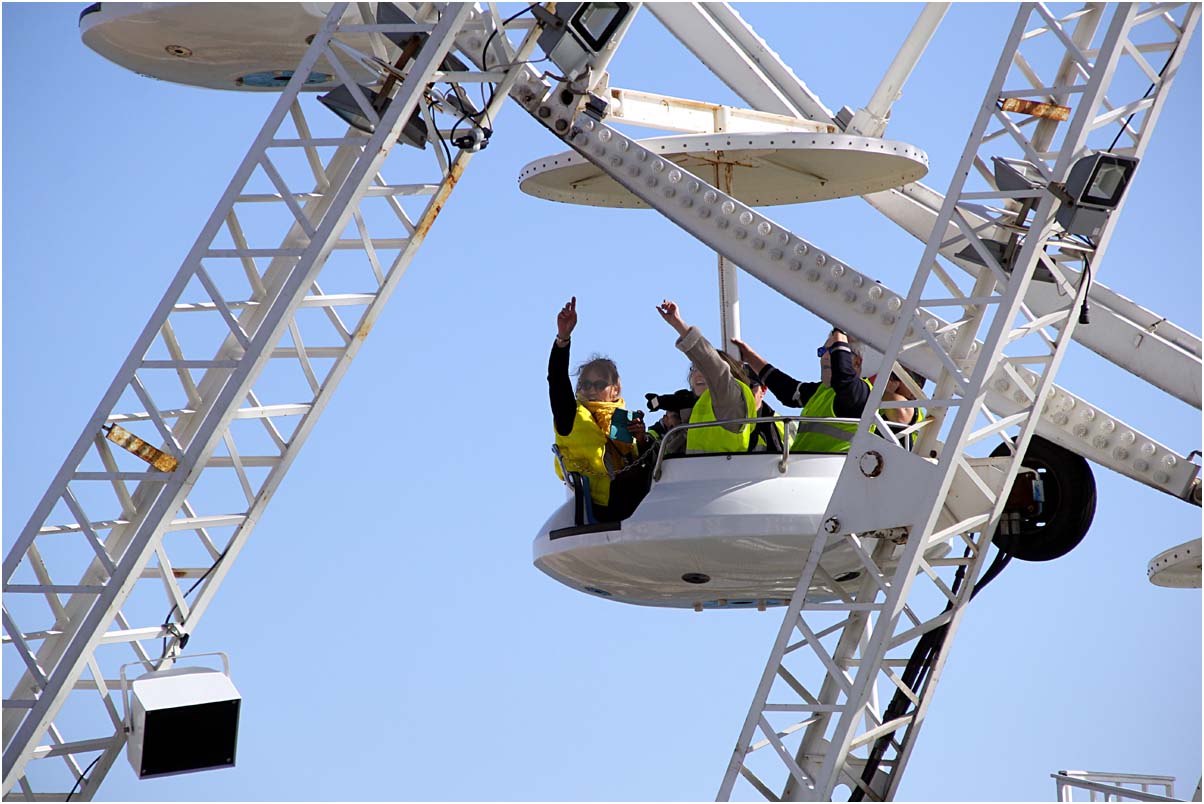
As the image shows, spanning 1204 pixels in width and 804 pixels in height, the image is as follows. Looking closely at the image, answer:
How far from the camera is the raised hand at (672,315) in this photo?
16375 millimetres

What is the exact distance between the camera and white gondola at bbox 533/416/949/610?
1661cm

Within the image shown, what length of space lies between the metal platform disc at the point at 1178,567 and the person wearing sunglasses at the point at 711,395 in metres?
5.94

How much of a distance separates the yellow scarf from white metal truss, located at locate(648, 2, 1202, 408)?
3.78 m

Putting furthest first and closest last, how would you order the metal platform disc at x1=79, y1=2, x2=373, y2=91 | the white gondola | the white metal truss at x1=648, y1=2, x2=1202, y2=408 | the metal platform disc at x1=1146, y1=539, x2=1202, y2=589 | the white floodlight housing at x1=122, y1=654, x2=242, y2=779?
1. the metal platform disc at x1=1146, y1=539, x2=1202, y2=589
2. the white metal truss at x1=648, y1=2, x2=1202, y2=408
3. the metal platform disc at x1=79, y1=2, x2=373, y2=91
4. the white gondola
5. the white floodlight housing at x1=122, y1=654, x2=242, y2=779

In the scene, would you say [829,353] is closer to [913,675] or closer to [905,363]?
[905,363]

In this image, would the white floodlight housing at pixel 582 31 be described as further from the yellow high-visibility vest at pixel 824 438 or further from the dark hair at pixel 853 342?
the yellow high-visibility vest at pixel 824 438

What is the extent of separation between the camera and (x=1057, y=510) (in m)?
16.7

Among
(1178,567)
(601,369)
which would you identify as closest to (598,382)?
(601,369)

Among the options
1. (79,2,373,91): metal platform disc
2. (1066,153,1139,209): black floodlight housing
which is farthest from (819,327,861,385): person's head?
(79,2,373,91): metal platform disc

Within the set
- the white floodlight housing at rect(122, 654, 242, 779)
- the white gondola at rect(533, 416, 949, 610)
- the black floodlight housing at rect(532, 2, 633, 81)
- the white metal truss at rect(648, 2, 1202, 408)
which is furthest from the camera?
the white metal truss at rect(648, 2, 1202, 408)

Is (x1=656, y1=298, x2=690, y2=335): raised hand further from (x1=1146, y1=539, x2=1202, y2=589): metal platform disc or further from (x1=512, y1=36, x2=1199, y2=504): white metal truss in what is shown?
(x1=1146, y1=539, x2=1202, y2=589): metal platform disc

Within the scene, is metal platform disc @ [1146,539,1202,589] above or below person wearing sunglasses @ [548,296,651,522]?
above

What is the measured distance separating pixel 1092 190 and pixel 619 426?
4684 mm

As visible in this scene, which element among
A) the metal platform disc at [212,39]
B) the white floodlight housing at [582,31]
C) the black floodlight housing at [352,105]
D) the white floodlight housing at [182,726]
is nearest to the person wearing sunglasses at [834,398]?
→ the white floodlight housing at [582,31]
